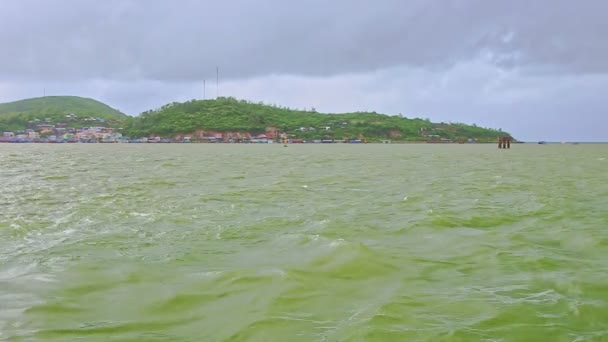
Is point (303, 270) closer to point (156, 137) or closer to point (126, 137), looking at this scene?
point (156, 137)

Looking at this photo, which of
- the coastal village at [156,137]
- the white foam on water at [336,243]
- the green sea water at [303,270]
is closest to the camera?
the green sea water at [303,270]

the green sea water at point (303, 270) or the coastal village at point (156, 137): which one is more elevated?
the coastal village at point (156, 137)

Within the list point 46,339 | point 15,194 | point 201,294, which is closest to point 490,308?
point 201,294

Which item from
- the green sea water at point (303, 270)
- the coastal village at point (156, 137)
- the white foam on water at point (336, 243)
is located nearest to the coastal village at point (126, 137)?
the coastal village at point (156, 137)

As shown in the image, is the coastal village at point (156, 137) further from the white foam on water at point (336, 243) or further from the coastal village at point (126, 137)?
the white foam on water at point (336, 243)

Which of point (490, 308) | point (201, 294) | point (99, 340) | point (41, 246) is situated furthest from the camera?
point (41, 246)

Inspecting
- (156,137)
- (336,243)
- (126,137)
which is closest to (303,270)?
(336,243)

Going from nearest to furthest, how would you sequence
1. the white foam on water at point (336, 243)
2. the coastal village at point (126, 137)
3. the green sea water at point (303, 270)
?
the green sea water at point (303, 270)
the white foam on water at point (336, 243)
the coastal village at point (126, 137)

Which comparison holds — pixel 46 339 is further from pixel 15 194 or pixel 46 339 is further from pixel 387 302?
pixel 15 194

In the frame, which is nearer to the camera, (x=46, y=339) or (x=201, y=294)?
(x=46, y=339)
